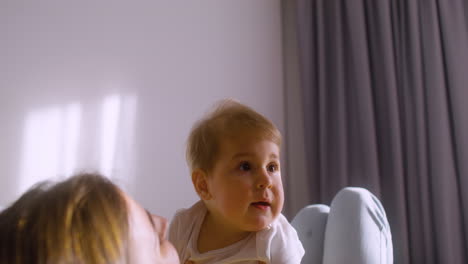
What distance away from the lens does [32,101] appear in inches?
75.4

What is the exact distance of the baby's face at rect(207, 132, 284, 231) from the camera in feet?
3.19

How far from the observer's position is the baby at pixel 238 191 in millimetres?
972

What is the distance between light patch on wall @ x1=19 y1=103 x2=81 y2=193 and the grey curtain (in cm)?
149

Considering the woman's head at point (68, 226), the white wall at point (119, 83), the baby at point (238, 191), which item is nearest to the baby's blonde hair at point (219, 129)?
the baby at point (238, 191)

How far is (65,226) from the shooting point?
373mm

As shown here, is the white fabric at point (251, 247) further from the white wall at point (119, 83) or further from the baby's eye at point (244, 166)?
the white wall at point (119, 83)

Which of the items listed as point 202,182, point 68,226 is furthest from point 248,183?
point 68,226

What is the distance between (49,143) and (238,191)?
1.29 metres

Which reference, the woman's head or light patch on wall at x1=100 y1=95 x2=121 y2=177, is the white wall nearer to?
light patch on wall at x1=100 y1=95 x2=121 y2=177

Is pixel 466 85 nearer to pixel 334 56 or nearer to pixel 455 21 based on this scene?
pixel 455 21

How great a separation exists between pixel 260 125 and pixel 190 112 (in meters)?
1.54

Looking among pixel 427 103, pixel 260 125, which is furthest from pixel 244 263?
pixel 427 103

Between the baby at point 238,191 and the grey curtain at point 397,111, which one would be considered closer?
the baby at point 238,191

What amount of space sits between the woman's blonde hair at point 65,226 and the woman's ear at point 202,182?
25.0 inches
